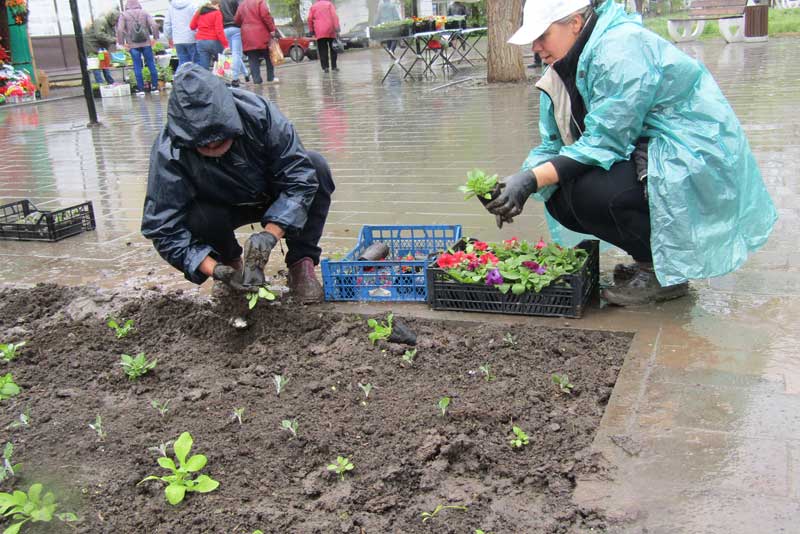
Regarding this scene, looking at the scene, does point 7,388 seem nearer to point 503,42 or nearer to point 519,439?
point 519,439

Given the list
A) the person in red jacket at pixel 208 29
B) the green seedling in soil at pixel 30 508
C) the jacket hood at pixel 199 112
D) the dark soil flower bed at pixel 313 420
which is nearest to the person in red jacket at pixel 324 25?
the person in red jacket at pixel 208 29

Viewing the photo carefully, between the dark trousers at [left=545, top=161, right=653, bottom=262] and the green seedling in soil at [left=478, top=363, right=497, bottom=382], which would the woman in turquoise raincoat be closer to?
the dark trousers at [left=545, top=161, right=653, bottom=262]

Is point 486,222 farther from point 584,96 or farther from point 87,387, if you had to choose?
point 87,387

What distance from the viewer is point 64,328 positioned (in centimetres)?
400

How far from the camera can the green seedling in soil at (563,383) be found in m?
3.03

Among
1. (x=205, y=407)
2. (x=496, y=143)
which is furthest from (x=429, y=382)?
(x=496, y=143)

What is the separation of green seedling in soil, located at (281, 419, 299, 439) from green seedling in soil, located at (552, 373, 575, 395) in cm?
97

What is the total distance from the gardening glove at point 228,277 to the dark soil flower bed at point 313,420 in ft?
0.74

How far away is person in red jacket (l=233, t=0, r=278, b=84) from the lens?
53.1 feet

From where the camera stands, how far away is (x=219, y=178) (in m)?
3.80

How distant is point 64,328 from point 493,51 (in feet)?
34.1

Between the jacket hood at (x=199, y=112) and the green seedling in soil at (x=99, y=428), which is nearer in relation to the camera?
the green seedling in soil at (x=99, y=428)

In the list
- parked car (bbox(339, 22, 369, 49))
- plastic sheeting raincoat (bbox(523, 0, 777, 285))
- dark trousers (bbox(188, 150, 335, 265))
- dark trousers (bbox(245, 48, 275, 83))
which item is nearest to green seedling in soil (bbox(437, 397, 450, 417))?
plastic sheeting raincoat (bbox(523, 0, 777, 285))

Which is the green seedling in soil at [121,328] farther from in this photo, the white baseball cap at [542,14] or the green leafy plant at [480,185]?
the white baseball cap at [542,14]
